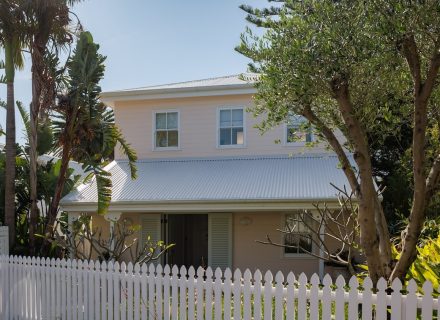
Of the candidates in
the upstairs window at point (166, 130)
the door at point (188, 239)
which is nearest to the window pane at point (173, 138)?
the upstairs window at point (166, 130)

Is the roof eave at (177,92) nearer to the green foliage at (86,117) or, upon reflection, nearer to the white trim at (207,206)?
the green foliage at (86,117)

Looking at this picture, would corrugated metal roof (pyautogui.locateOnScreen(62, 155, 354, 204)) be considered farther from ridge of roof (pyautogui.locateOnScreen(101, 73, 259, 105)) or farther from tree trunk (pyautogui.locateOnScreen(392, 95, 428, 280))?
tree trunk (pyautogui.locateOnScreen(392, 95, 428, 280))

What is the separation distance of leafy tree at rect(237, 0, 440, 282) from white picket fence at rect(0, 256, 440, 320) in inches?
38.5

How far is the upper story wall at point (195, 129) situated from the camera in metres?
16.1

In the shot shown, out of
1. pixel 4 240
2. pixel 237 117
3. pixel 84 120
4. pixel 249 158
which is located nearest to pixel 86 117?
pixel 84 120

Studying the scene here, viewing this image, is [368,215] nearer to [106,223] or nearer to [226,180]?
[226,180]

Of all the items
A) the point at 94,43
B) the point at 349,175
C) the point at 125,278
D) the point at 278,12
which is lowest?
the point at 125,278

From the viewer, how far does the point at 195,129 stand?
16734 millimetres

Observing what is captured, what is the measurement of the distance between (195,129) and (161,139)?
52.3 inches

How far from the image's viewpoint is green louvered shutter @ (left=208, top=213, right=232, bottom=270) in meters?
15.2

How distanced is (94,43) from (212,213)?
20.4 ft

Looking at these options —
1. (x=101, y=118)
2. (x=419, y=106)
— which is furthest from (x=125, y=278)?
(x=101, y=118)

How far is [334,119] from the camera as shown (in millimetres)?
6820

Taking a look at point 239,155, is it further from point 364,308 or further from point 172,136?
point 364,308
